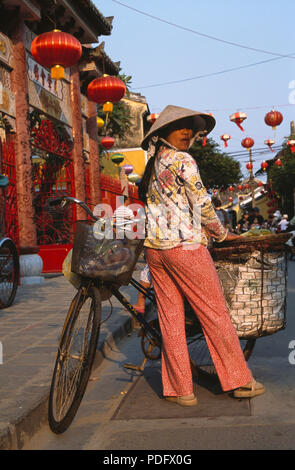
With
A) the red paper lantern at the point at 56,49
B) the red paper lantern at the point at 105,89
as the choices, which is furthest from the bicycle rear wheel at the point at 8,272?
the red paper lantern at the point at 105,89

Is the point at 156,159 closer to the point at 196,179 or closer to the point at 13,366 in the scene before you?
the point at 196,179

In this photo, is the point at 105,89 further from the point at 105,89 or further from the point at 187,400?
the point at 187,400

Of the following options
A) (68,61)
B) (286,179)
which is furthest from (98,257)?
(286,179)

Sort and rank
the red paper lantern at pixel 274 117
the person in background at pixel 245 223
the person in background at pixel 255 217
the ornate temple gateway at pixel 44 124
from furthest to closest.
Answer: the red paper lantern at pixel 274 117, the person in background at pixel 245 223, the person in background at pixel 255 217, the ornate temple gateway at pixel 44 124

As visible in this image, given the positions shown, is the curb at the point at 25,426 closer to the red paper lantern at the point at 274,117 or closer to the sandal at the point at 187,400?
the sandal at the point at 187,400

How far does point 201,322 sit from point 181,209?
70 cm

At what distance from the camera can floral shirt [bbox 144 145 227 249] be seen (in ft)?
10.9

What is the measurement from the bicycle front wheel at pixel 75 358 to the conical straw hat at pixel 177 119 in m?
1.05

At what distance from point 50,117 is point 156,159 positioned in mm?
9220

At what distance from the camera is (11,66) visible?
10.2 meters

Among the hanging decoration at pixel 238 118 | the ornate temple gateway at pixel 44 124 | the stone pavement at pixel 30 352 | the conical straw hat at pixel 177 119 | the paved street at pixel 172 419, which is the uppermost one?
the hanging decoration at pixel 238 118

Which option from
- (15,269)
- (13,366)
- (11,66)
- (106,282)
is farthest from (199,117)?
(11,66)

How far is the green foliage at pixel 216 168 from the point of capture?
40.6 m

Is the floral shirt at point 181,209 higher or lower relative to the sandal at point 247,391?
higher
